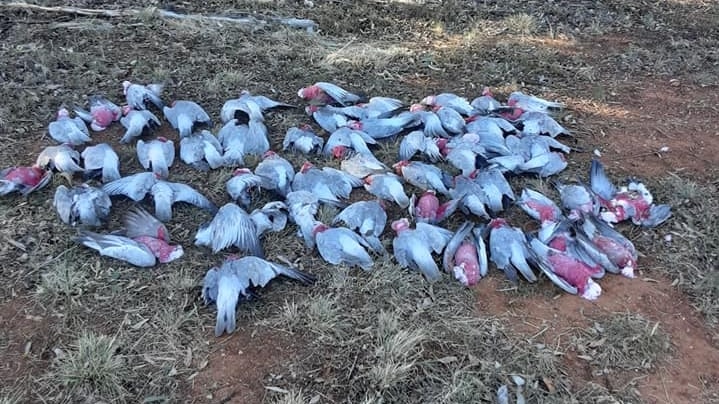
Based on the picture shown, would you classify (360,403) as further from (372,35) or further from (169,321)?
(372,35)

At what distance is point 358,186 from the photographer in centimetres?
341

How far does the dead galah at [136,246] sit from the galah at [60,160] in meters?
0.52

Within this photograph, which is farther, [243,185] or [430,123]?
[430,123]

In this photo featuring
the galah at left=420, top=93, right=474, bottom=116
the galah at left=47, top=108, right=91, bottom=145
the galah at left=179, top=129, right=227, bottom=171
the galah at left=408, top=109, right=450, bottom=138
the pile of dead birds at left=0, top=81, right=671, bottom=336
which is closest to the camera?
the pile of dead birds at left=0, top=81, right=671, bottom=336

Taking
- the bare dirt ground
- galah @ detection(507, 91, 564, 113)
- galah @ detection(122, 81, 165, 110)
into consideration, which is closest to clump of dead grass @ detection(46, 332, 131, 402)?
the bare dirt ground

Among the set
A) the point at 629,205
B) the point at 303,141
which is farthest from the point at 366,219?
the point at 629,205

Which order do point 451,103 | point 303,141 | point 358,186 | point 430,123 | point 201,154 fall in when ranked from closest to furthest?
1. point 358,186
2. point 201,154
3. point 303,141
4. point 430,123
5. point 451,103

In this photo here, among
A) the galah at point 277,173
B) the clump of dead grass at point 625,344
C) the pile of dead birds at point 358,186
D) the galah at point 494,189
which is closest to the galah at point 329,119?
the pile of dead birds at point 358,186

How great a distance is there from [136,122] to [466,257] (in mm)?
2094

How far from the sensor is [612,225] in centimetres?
319

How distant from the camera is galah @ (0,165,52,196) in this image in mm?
3186

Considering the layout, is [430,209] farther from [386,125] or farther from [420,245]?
[386,125]

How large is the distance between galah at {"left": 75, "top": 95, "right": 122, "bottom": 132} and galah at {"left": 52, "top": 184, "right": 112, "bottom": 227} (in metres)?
0.79

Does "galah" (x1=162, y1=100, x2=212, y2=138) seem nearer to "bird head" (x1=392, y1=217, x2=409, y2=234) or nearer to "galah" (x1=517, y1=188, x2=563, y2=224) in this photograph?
"bird head" (x1=392, y1=217, x2=409, y2=234)
